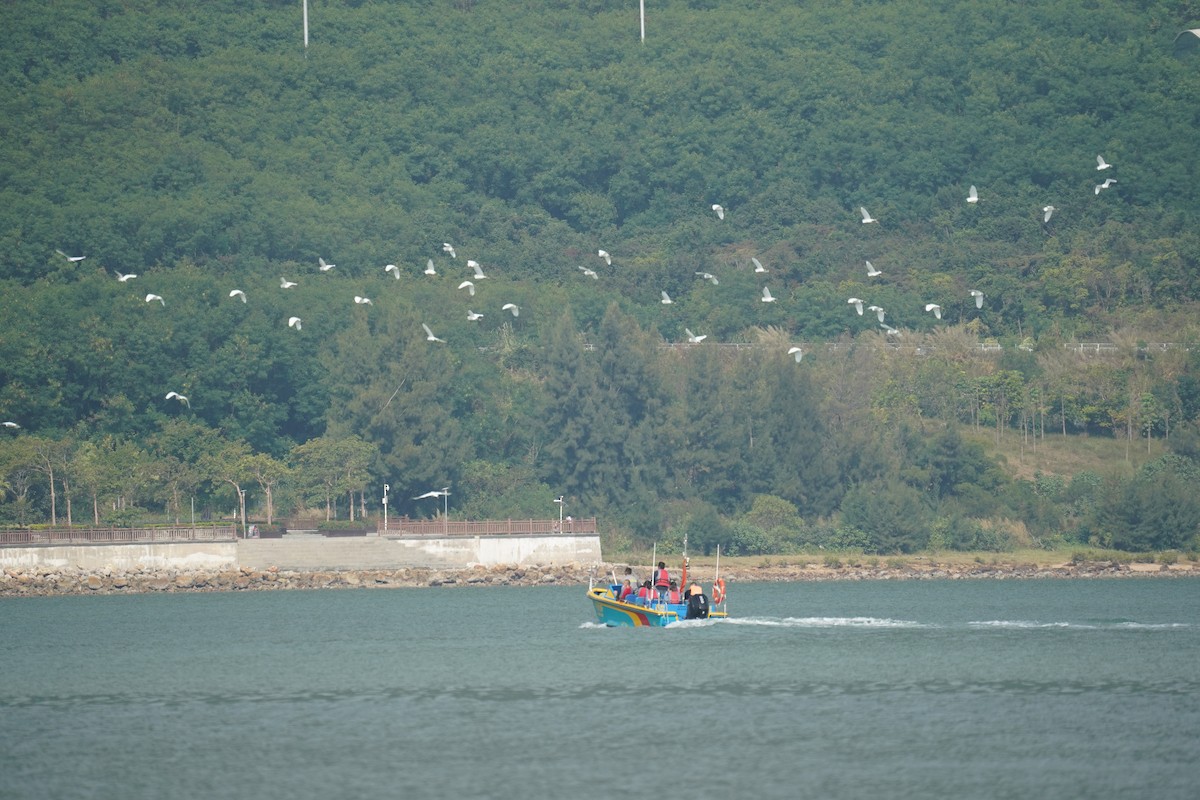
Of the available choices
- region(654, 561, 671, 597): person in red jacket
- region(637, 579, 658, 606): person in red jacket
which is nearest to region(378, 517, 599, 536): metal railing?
region(637, 579, 658, 606): person in red jacket

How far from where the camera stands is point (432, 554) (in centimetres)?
8669

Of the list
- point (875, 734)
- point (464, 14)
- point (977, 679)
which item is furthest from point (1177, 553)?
point (464, 14)

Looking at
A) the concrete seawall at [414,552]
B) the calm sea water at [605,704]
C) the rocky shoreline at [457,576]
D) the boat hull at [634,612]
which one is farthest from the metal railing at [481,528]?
the boat hull at [634,612]

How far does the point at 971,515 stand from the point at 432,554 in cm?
2664

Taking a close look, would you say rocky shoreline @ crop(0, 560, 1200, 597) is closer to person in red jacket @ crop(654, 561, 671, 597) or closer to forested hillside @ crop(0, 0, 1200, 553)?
forested hillside @ crop(0, 0, 1200, 553)

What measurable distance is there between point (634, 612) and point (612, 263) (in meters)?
75.9

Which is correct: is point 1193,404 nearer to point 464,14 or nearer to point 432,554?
point 432,554

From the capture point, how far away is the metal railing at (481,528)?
289 feet

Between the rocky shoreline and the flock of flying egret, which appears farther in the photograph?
the flock of flying egret

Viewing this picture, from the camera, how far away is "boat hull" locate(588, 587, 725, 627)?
62.0 m

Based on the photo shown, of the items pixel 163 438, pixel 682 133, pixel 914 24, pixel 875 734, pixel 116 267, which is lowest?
pixel 875 734

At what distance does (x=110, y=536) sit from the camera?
8475 centimetres

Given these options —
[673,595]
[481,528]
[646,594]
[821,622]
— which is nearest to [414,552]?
[481,528]

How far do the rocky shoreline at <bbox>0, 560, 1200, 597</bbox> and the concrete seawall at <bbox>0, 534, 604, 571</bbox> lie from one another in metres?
0.36
